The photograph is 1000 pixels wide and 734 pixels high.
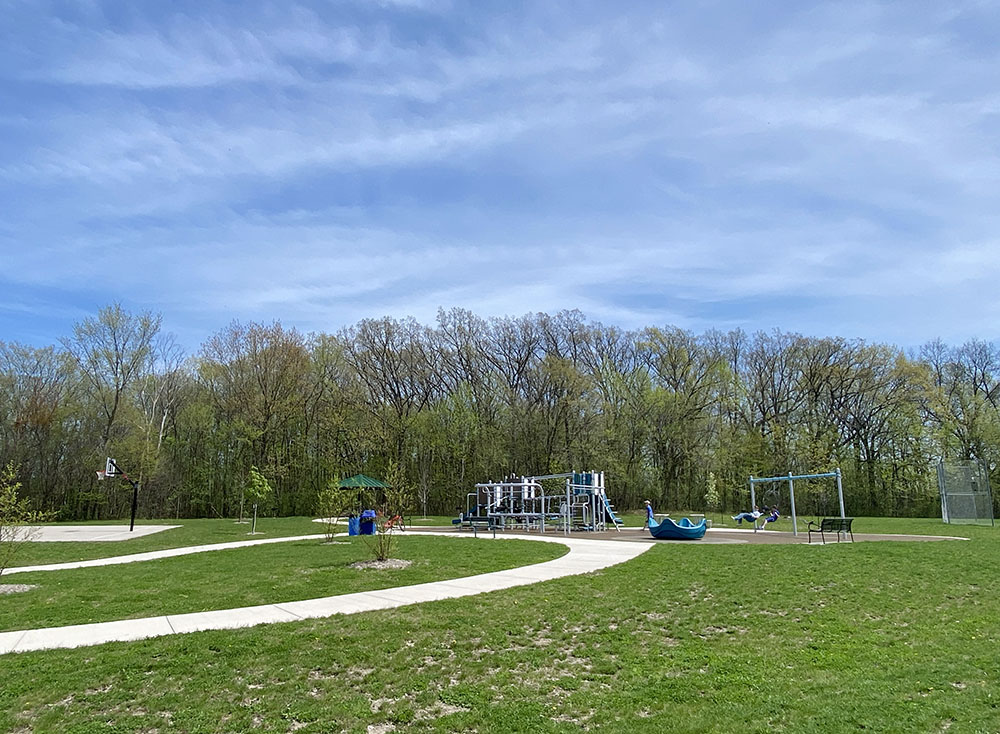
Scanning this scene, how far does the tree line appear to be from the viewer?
127ft

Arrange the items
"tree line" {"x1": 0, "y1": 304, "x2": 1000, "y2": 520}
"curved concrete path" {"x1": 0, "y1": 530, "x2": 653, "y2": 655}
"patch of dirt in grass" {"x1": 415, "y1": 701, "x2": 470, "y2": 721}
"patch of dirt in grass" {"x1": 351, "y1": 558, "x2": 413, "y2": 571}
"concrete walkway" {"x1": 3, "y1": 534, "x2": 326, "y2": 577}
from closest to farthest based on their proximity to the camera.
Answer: "patch of dirt in grass" {"x1": 415, "y1": 701, "x2": 470, "y2": 721}, "curved concrete path" {"x1": 0, "y1": 530, "x2": 653, "y2": 655}, "patch of dirt in grass" {"x1": 351, "y1": 558, "x2": 413, "y2": 571}, "concrete walkway" {"x1": 3, "y1": 534, "x2": 326, "y2": 577}, "tree line" {"x1": 0, "y1": 304, "x2": 1000, "y2": 520}

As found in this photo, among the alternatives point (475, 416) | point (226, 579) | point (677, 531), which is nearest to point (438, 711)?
point (226, 579)

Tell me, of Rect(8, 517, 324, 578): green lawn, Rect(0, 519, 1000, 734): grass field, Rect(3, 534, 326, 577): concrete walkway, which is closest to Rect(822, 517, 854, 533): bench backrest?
Rect(0, 519, 1000, 734): grass field

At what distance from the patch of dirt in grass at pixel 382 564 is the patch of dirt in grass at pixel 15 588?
5043 mm

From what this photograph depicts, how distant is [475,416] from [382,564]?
2776cm

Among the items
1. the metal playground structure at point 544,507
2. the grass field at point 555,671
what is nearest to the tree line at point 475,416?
Result: the metal playground structure at point 544,507

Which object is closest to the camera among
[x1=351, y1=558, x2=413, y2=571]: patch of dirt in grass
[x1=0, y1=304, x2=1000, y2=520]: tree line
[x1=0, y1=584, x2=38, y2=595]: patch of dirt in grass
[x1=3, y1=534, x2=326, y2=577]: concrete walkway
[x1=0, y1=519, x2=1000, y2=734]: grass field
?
[x1=0, y1=519, x2=1000, y2=734]: grass field

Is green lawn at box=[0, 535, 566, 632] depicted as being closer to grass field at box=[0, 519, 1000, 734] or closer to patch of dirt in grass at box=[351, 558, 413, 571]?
patch of dirt in grass at box=[351, 558, 413, 571]

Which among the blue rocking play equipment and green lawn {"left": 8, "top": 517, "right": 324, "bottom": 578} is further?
the blue rocking play equipment

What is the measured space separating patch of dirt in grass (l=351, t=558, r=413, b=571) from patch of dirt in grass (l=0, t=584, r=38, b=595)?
504cm

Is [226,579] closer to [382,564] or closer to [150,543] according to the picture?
[382,564]

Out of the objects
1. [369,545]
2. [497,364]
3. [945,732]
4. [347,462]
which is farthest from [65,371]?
[945,732]

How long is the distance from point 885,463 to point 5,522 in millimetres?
43285

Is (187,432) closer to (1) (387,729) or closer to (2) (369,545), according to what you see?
(2) (369,545)
